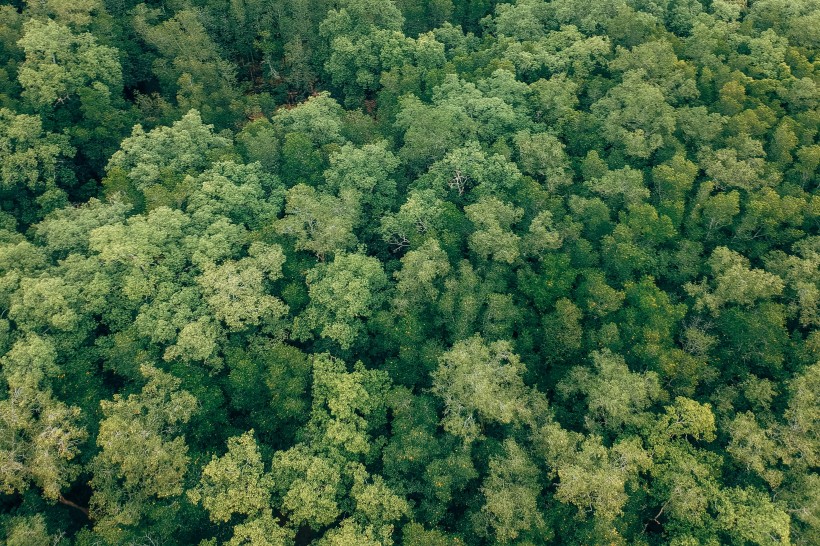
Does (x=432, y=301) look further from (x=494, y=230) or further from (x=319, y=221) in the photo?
(x=319, y=221)

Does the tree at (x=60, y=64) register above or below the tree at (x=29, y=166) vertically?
above

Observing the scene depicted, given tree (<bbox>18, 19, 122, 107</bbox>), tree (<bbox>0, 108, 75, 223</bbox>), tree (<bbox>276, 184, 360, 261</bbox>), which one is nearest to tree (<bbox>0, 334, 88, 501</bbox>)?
tree (<bbox>276, 184, 360, 261</bbox>)

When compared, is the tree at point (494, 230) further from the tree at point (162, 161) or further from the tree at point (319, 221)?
the tree at point (162, 161)

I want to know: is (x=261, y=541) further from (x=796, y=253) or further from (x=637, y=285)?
(x=796, y=253)

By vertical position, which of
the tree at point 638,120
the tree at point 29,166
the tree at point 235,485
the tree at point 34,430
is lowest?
the tree at point 235,485

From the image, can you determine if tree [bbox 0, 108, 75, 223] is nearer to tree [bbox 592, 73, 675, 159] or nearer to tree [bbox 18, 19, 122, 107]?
tree [bbox 18, 19, 122, 107]

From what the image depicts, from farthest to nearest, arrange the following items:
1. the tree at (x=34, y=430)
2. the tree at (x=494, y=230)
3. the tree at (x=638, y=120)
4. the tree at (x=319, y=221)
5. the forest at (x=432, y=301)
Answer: the tree at (x=638, y=120), the tree at (x=319, y=221), the tree at (x=494, y=230), the forest at (x=432, y=301), the tree at (x=34, y=430)

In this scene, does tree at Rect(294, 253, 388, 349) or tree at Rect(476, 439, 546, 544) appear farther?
tree at Rect(294, 253, 388, 349)

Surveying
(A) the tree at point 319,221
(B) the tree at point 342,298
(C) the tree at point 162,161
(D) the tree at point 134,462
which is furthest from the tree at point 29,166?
(B) the tree at point 342,298
